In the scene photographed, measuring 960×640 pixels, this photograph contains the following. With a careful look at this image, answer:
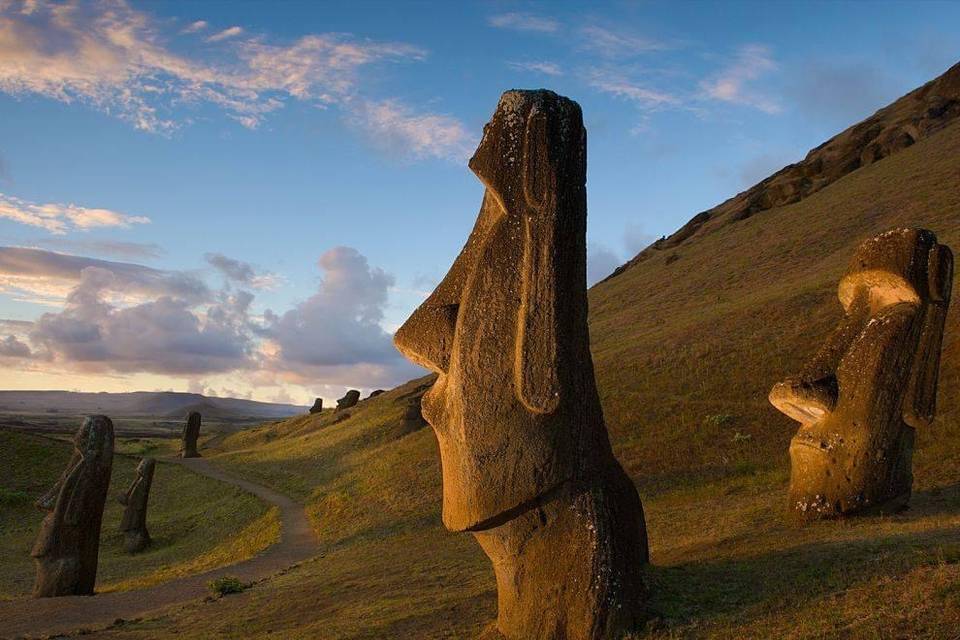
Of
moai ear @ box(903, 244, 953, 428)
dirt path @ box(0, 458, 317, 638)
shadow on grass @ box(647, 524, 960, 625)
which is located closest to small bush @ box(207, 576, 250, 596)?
dirt path @ box(0, 458, 317, 638)

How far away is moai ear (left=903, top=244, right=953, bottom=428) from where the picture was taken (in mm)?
11086

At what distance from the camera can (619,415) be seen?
25.2 metres

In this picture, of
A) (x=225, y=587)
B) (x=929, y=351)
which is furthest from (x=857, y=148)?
(x=225, y=587)

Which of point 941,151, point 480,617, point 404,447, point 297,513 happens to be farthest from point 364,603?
point 941,151

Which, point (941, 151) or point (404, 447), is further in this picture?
point (941, 151)

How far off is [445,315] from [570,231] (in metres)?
1.57

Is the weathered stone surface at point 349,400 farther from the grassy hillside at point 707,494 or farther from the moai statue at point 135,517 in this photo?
the moai statue at point 135,517

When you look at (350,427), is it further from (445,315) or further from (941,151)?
(941,151)

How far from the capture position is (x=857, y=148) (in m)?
68.3

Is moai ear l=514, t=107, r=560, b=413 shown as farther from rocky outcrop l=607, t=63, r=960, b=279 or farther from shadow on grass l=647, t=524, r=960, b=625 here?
rocky outcrop l=607, t=63, r=960, b=279

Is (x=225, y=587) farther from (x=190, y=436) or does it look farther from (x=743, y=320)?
(x=190, y=436)

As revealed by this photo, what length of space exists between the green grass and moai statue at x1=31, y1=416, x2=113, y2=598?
2.23m

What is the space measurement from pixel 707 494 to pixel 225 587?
34.5 feet

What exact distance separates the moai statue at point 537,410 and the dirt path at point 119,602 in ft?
32.9
